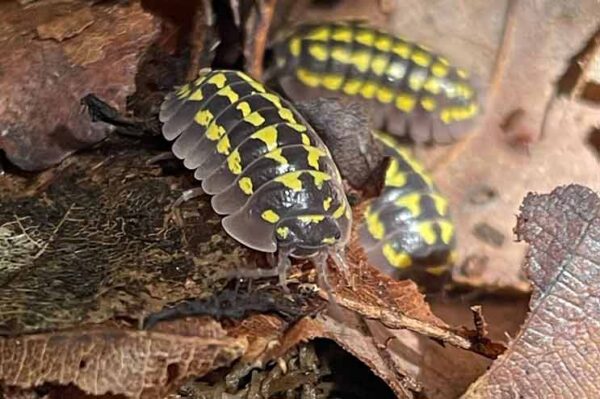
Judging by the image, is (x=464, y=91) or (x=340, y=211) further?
(x=464, y=91)

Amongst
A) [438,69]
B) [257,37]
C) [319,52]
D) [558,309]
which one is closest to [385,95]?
[438,69]

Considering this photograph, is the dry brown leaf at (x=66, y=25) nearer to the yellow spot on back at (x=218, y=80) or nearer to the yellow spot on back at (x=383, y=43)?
the yellow spot on back at (x=218, y=80)

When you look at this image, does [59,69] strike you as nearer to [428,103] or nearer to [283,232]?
[283,232]

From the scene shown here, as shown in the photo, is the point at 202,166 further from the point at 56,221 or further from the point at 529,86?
the point at 529,86

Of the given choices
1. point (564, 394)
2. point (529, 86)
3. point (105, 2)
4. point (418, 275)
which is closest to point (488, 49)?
point (529, 86)

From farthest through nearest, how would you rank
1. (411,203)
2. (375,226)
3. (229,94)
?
1. (411,203)
2. (375,226)
3. (229,94)

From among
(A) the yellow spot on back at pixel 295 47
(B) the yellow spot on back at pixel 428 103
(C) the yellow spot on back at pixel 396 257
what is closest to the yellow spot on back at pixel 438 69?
(B) the yellow spot on back at pixel 428 103

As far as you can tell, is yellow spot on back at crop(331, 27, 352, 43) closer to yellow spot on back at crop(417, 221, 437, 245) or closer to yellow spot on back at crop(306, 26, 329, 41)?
yellow spot on back at crop(306, 26, 329, 41)
